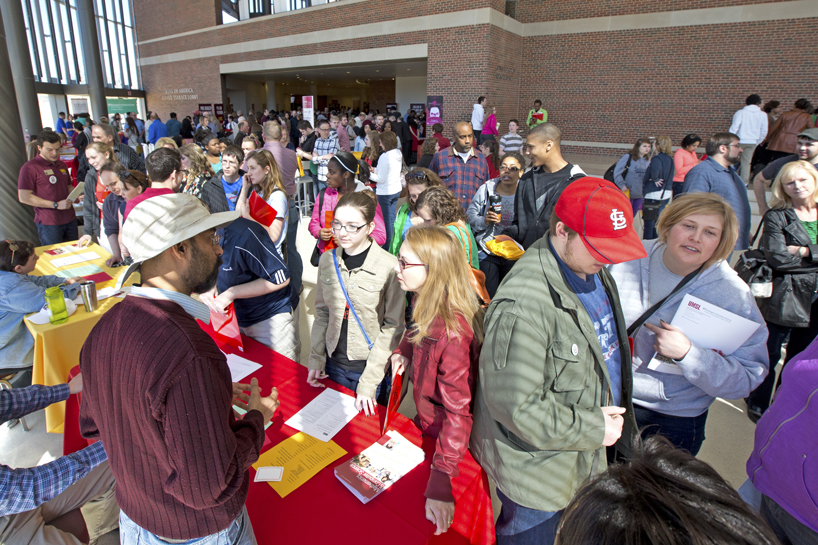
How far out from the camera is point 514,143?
20.7 feet

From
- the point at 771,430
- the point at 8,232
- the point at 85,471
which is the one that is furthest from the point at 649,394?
the point at 8,232

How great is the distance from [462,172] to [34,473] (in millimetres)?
4722

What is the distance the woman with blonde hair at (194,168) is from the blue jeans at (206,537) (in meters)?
4.19

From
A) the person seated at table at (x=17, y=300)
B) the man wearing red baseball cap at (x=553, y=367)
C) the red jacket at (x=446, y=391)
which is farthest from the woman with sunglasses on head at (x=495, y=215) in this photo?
the person seated at table at (x=17, y=300)

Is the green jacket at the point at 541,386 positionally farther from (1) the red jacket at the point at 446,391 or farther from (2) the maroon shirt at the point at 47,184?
(2) the maroon shirt at the point at 47,184

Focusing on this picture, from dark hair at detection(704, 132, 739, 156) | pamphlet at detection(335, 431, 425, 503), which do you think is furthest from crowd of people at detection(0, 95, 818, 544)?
dark hair at detection(704, 132, 739, 156)

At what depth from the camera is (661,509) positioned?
0.56 metres

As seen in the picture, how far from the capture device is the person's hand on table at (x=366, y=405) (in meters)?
2.01

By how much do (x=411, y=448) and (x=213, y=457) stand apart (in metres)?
0.96

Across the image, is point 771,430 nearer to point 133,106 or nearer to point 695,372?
point 695,372

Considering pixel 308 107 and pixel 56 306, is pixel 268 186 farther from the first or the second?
pixel 308 107

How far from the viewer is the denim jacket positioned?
287 centimetres

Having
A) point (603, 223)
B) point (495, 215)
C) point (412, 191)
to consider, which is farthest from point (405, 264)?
point (495, 215)

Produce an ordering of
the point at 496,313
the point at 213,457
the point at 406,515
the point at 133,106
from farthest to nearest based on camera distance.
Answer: the point at 133,106 < the point at 406,515 < the point at 496,313 < the point at 213,457
